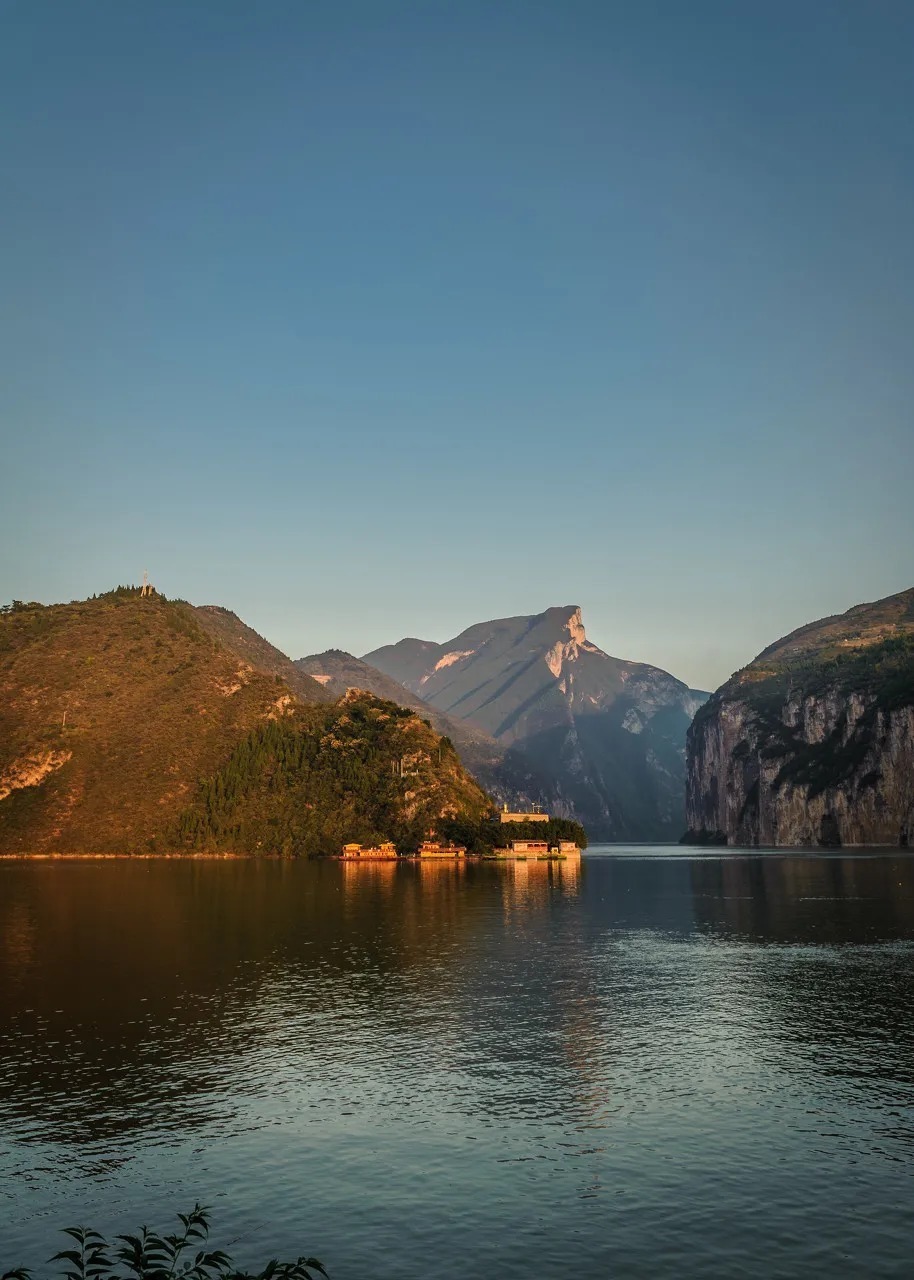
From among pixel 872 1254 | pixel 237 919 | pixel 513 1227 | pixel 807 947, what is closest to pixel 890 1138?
pixel 872 1254

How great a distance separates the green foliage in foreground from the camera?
2030 cm

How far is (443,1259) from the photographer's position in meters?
32.7

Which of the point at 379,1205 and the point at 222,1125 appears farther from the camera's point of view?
the point at 222,1125

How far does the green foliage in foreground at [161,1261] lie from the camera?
66.6 feet

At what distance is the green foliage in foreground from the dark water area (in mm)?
1475

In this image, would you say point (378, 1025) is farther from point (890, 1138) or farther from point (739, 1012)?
point (890, 1138)

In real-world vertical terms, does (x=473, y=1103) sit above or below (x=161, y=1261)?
below

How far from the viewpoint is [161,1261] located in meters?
32.1

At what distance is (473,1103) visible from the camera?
49.8 metres

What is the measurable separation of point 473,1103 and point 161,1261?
797 inches

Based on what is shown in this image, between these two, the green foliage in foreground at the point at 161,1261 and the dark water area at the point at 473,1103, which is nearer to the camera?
the green foliage in foreground at the point at 161,1261

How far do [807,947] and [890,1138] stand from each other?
64.2 metres

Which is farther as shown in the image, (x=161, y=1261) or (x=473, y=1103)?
(x=473, y=1103)

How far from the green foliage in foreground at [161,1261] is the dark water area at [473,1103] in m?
1.48
